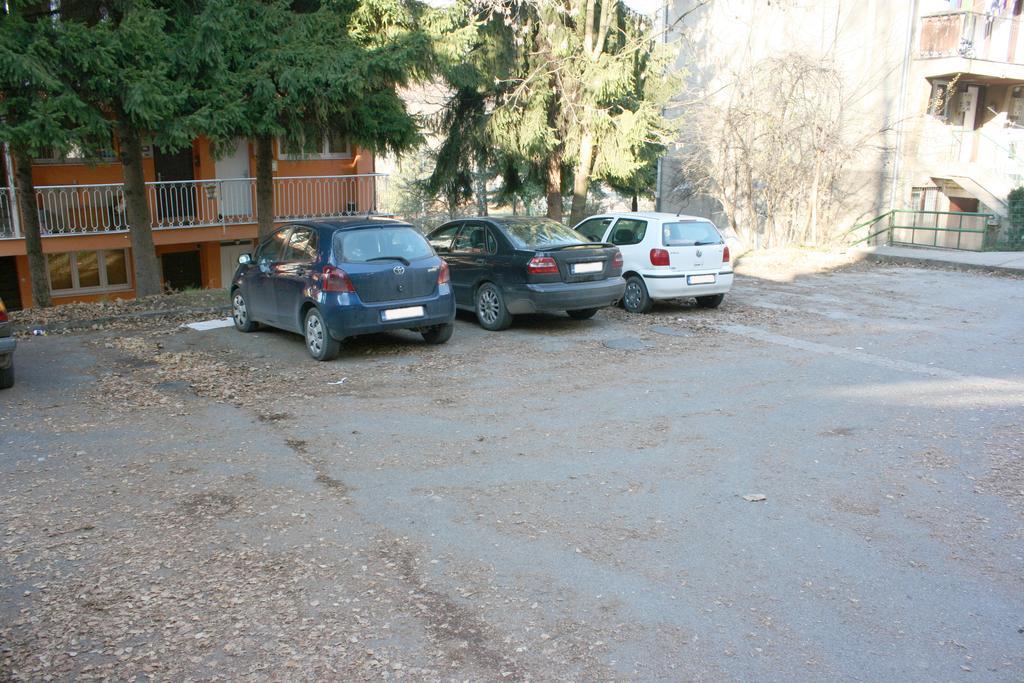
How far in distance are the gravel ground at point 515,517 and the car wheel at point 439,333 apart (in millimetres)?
698

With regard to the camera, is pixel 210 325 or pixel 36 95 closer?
pixel 36 95

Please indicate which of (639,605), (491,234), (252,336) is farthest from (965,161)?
(639,605)

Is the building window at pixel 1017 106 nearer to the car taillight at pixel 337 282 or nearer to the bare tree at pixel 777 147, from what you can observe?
the bare tree at pixel 777 147

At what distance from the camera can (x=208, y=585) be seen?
4.57m

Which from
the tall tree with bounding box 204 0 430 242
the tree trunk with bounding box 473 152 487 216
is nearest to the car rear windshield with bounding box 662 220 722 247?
the tall tree with bounding box 204 0 430 242

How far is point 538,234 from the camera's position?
40.1 ft

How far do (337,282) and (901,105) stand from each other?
2407 cm

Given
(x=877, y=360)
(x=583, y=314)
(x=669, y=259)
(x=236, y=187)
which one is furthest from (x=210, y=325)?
(x=236, y=187)

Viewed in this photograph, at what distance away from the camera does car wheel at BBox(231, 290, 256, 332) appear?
12070mm

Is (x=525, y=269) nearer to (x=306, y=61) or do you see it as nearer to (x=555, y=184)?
(x=306, y=61)

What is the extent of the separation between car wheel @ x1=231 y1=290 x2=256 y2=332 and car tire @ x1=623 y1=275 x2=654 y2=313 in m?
5.71

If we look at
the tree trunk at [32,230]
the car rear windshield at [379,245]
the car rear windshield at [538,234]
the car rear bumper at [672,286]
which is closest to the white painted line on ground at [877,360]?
the car rear bumper at [672,286]

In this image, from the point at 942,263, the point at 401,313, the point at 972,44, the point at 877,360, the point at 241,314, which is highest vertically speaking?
the point at 972,44

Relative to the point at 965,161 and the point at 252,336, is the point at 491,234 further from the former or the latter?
the point at 965,161
